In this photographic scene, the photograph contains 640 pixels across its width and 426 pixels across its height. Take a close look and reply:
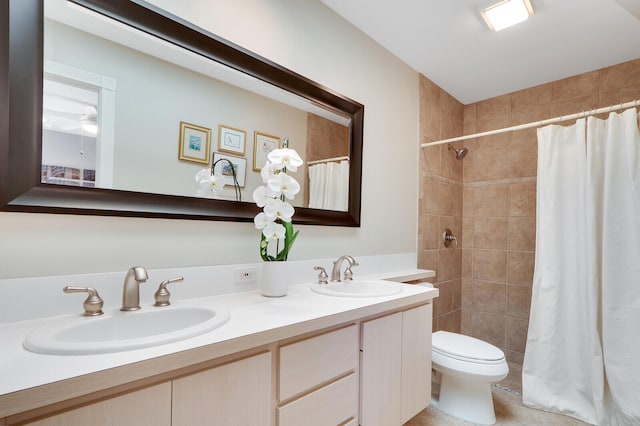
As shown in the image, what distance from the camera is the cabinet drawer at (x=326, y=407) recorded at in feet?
3.23

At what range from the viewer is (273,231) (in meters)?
1.29

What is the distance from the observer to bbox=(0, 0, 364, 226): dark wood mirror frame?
0.88m

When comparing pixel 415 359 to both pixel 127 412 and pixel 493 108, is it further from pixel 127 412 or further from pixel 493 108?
pixel 493 108

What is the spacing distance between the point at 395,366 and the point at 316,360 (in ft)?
1.64

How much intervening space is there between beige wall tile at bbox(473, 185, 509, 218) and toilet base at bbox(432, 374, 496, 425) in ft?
4.89

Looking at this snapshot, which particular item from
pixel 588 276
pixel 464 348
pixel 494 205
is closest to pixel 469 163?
pixel 494 205

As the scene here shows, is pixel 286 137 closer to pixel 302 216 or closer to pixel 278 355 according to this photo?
pixel 302 216

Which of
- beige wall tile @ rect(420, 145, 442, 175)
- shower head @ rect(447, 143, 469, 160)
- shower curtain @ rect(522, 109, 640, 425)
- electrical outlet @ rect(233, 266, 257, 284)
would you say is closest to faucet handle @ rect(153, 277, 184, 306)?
electrical outlet @ rect(233, 266, 257, 284)

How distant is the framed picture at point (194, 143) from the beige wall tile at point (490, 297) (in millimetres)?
2579

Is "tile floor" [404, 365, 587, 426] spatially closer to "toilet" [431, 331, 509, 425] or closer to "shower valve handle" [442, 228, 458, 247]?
"toilet" [431, 331, 509, 425]

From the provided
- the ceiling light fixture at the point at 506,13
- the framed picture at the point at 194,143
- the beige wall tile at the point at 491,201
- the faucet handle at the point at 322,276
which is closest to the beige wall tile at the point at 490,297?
the beige wall tile at the point at 491,201

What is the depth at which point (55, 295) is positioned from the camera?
0.94 m

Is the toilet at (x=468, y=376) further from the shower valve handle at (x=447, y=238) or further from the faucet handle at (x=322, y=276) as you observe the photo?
the shower valve handle at (x=447, y=238)

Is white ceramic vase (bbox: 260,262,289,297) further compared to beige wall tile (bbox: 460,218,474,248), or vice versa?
beige wall tile (bbox: 460,218,474,248)
